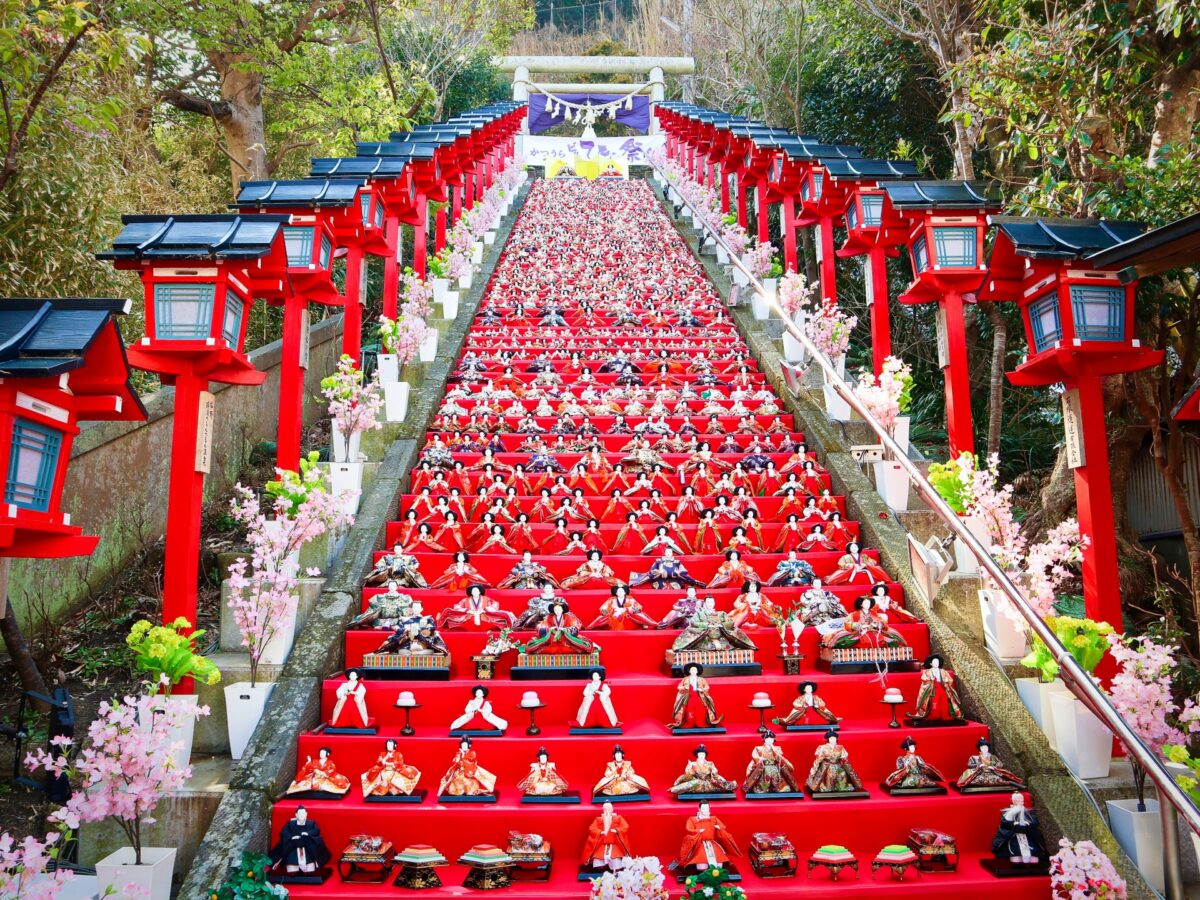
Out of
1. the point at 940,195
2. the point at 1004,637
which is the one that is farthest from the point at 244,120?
the point at 1004,637

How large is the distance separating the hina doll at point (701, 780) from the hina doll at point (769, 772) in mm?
108

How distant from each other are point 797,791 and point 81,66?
742 cm

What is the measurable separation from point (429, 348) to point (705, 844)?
806cm

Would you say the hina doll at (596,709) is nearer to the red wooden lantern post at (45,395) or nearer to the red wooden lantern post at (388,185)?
the red wooden lantern post at (45,395)

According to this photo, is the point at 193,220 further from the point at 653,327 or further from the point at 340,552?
the point at 653,327

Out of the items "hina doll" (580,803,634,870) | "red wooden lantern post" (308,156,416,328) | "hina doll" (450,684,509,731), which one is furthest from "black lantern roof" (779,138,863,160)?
"hina doll" (580,803,634,870)

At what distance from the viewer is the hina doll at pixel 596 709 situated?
5547mm

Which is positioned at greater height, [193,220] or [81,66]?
[81,66]

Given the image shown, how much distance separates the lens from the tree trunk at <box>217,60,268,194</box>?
45.1 feet

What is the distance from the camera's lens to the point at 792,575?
22.7 feet

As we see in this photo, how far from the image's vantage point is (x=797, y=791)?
16.6 ft

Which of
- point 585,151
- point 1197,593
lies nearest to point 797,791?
point 1197,593

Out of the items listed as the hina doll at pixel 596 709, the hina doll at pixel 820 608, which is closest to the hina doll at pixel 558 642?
the hina doll at pixel 596 709

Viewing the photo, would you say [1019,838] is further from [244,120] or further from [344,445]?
[244,120]
